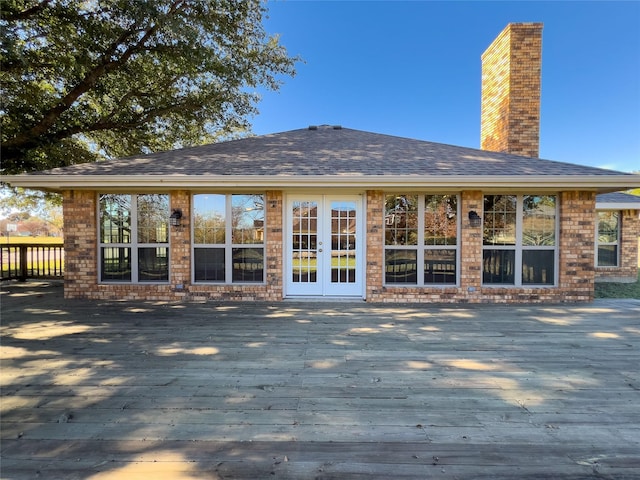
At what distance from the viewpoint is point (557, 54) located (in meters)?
12.9

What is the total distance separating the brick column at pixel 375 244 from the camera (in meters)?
6.31

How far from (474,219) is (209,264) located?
532 centimetres

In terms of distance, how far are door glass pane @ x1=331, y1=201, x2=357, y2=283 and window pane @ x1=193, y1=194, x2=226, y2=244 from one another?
2251 mm

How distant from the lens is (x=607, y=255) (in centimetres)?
994

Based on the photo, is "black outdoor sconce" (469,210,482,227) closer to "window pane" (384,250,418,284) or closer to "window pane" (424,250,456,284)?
"window pane" (424,250,456,284)

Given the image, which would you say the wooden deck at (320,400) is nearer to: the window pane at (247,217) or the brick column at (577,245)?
the brick column at (577,245)

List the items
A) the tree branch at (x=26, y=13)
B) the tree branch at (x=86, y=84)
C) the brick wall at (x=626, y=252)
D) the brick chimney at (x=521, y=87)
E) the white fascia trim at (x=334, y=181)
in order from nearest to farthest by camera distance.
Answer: the white fascia trim at (x=334, y=181) → the tree branch at (x=26, y=13) → the tree branch at (x=86, y=84) → the brick chimney at (x=521, y=87) → the brick wall at (x=626, y=252)

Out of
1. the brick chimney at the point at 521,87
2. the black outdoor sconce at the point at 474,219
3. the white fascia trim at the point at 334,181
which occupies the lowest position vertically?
the black outdoor sconce at the point at 474,219

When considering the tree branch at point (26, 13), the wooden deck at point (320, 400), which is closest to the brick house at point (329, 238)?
the wooden deck at point (320, 400)

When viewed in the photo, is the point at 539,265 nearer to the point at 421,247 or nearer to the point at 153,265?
the point at 421,247

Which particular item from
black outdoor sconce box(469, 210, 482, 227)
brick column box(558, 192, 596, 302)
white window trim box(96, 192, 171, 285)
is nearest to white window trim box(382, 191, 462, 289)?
black outdoor sconce box(469, 210, 482, 227)

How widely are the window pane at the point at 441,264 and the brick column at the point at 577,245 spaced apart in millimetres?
2062

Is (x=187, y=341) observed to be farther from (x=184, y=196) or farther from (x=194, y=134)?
(x=194, y=134)

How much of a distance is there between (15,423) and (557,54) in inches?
711
